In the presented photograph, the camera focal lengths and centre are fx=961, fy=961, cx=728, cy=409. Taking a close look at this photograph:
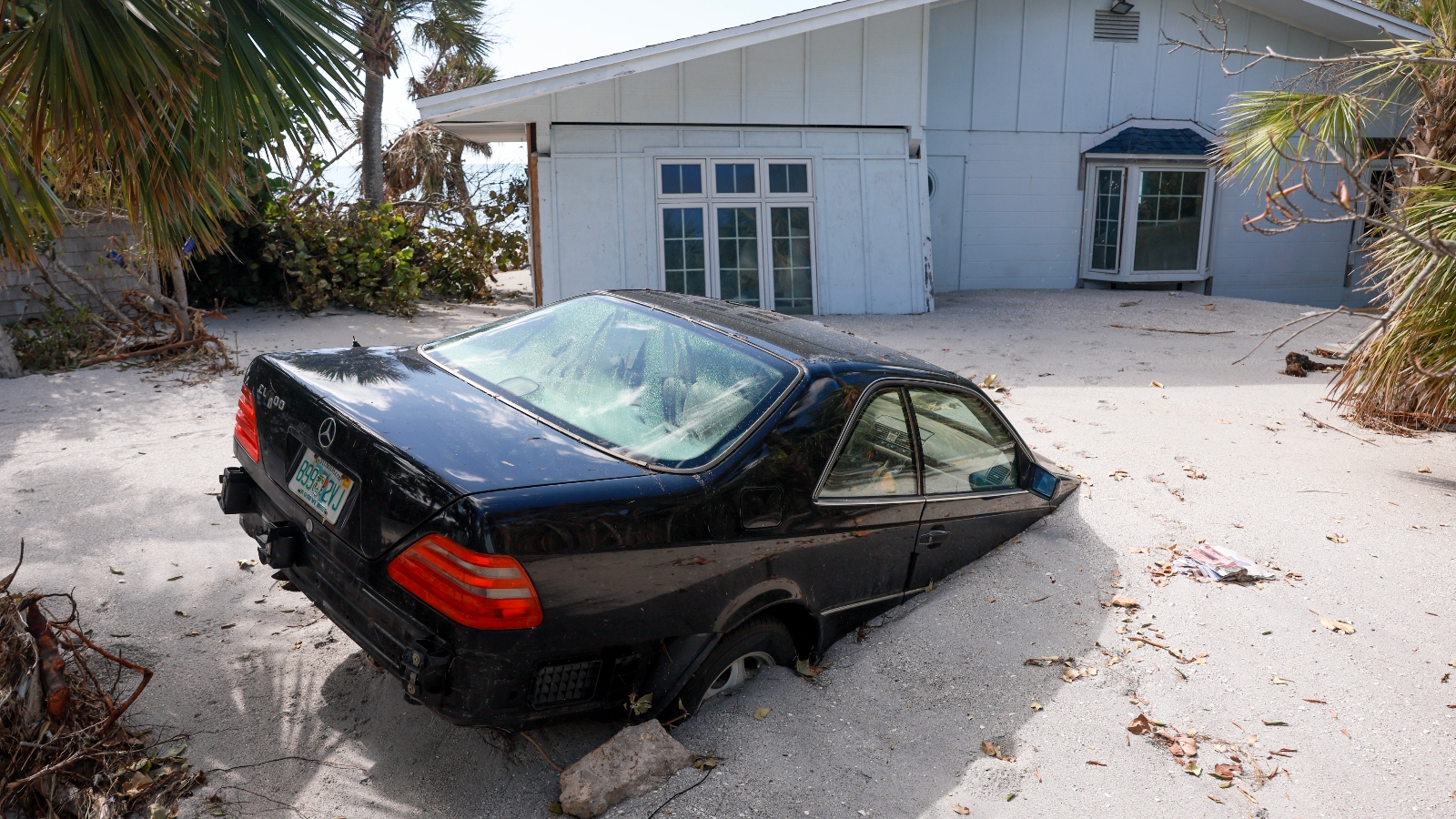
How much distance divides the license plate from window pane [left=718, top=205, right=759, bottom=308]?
31.1 ft

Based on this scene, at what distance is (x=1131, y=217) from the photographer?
1563cm

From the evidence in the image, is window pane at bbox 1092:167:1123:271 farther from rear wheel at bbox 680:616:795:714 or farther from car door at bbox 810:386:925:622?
rear wheel at bbox 680:616:795:714

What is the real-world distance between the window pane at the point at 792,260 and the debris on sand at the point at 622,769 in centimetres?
1001

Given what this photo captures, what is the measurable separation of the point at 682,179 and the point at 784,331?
8781 mm

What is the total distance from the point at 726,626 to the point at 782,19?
10.2m

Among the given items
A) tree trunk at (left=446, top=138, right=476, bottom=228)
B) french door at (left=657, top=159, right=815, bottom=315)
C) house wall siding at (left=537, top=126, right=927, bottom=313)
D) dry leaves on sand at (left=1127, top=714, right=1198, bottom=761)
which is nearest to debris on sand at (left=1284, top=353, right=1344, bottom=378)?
house wall siding at (left=537, top=126, right=927, bottom=313)

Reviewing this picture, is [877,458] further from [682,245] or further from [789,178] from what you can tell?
[789,178]

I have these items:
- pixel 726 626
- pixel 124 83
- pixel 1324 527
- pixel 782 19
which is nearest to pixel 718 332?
pixel 726 626

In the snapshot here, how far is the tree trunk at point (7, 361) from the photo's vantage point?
8.38 m

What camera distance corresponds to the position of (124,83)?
368cm

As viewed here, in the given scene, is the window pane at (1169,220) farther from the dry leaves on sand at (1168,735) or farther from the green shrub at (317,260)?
the dry leaves on sand at (1168,735)

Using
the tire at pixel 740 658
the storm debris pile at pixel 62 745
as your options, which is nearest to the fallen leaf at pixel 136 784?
the storm debris pile at pixel 62 745

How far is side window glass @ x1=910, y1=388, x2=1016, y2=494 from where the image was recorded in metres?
3.93

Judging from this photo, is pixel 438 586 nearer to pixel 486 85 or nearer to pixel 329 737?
pixel 329 737
